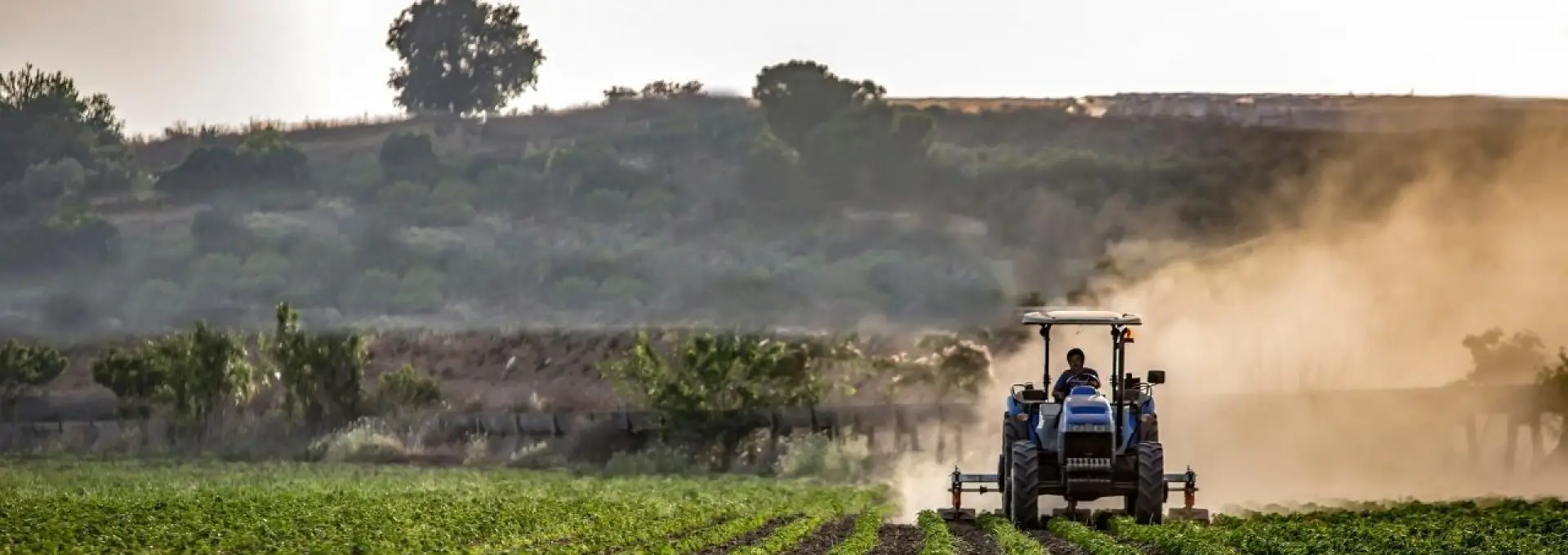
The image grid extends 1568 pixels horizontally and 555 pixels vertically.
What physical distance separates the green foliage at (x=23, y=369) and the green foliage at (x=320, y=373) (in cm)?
1140

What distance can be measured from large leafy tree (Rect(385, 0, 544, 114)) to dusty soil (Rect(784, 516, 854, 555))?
128 metres

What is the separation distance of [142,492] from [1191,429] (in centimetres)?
3529

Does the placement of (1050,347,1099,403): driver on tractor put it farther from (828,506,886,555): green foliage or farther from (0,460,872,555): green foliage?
(0,460,872,555): green foliage

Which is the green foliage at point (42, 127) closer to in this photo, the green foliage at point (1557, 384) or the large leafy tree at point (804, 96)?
the large leafy tree at point (804, 96)

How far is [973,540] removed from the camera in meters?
54.4

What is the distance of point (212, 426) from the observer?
113 m

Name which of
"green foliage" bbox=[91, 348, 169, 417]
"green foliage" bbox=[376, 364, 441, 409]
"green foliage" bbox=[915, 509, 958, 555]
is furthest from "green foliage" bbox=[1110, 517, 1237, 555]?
"green foliage" bbox=[91, 348, 169, 417]

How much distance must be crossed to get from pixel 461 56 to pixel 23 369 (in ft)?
242

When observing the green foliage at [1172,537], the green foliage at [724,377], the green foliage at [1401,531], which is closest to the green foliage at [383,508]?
the green foliage at [1172,537]

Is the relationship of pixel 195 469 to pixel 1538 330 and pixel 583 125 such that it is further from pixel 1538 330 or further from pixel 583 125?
pixel 583 125

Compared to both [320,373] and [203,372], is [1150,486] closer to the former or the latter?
[320,373]

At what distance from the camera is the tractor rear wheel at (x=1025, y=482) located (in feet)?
182

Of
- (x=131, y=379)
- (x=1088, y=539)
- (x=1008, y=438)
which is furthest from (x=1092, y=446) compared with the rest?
(x=131, y=379)

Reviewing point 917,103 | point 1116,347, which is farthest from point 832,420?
point 917,103
